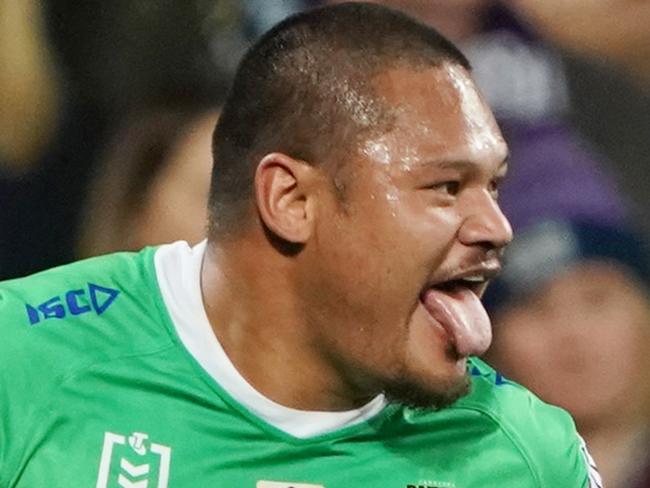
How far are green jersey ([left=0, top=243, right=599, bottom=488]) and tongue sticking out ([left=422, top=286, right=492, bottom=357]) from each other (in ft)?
0.36

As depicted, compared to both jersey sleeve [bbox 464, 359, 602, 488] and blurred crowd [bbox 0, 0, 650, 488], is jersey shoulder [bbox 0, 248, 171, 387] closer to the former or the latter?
jersey sleeve [bbox 464, 359, 602, 488]

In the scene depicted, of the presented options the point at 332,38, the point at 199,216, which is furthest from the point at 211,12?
the point at 332,38

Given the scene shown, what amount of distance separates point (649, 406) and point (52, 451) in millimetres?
1094

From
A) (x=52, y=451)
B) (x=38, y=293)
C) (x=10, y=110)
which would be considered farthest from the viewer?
(x=10, y=110)

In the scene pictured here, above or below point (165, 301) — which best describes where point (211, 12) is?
above

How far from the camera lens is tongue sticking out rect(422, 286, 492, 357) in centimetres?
122

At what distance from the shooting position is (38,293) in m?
1.29

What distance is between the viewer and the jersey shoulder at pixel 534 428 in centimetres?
130

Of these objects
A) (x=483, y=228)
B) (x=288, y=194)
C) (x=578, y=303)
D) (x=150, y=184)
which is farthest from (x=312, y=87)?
(x=578, y=303)

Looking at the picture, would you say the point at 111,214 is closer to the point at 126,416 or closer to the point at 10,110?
the point at 10,110

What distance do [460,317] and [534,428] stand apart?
0.55 feet

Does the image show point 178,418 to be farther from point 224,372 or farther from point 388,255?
point 388,255

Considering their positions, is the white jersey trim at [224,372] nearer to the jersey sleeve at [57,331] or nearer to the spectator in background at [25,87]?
the jersey sleeve at [57,331]

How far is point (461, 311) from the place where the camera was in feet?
4.01
